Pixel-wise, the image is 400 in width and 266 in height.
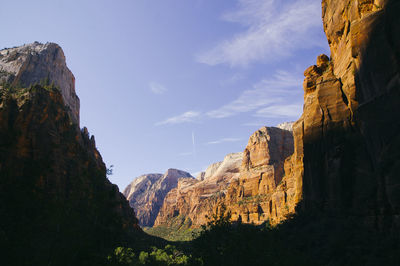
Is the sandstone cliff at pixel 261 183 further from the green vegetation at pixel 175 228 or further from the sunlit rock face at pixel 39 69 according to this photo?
the sunlit rock face at pixel 39 69

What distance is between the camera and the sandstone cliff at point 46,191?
1983cm

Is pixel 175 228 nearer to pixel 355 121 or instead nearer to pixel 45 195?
pixel 45 195

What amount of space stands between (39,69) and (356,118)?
91.2 m

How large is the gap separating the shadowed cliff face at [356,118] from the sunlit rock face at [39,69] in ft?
211

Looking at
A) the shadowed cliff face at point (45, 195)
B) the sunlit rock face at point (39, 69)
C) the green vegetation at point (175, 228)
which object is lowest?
the green vegetation at point (175, 228)

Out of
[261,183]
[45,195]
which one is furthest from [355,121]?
[261,183]

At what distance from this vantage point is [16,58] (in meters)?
85.4

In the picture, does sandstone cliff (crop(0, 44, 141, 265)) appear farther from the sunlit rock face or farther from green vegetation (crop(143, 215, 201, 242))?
green vegetation (crop(143, 215, 201, 242))

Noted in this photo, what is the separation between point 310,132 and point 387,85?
1822cm

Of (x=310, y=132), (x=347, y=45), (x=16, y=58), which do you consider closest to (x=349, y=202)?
(x=310, y=132)

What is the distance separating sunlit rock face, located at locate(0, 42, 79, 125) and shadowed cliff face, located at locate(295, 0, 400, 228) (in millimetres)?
64324

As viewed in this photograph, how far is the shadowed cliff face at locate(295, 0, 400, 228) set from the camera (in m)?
26.8

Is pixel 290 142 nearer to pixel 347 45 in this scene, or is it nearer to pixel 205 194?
pixel 205 194

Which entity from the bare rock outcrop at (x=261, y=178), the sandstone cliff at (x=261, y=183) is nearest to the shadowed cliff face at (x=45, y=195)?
the sandstone cliff at (x=261, y=183)
